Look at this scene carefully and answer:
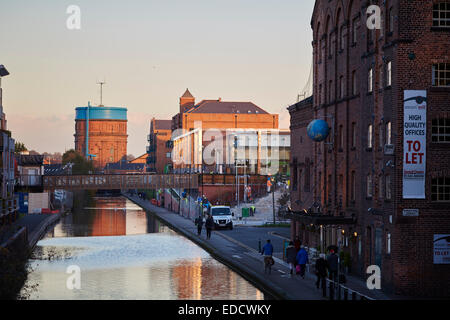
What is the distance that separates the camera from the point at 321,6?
4969cm

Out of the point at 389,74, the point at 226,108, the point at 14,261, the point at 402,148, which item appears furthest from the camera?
the point at 226,108

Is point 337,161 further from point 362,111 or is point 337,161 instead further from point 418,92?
point 418,92

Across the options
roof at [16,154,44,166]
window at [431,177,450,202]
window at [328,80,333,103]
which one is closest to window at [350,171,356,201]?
window at [328,80,333,103]

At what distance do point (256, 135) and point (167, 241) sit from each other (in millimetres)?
81355

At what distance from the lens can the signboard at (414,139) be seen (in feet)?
106

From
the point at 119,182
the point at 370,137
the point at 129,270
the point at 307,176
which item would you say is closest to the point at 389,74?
the point at 370,137

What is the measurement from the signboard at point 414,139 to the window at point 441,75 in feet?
2.99

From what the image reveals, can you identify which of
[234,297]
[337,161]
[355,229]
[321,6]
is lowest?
[234,297]

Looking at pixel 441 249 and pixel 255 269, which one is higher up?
pixel 441 249

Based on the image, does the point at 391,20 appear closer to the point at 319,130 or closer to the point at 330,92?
the point at 319,130

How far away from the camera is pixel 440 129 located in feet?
108

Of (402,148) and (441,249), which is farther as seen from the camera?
(441,249)

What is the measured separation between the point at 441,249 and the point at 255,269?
1145cm

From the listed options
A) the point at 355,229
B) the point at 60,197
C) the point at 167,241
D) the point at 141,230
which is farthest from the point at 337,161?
the point at 60,197
